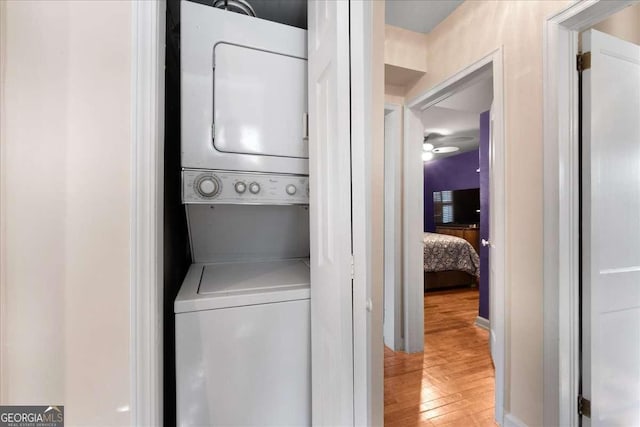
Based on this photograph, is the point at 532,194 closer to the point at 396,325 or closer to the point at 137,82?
the point at 396,325

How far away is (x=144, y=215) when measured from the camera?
60 cm

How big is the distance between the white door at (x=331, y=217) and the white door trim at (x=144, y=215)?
437 millimetres

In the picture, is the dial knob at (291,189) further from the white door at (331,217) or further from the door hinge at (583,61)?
the door hinge at (583,61)

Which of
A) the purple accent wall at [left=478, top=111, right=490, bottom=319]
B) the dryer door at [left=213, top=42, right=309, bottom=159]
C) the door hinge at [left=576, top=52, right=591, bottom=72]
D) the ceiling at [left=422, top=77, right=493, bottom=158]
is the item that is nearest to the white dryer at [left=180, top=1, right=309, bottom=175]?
the dryer door at [left=213, top=42, right=309, bottom=159]

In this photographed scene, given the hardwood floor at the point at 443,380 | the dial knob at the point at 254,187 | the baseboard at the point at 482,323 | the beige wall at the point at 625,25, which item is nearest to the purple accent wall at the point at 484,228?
the baseboard at the point at 482,323

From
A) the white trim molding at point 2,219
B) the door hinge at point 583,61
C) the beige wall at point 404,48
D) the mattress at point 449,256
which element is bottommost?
the mattress at point 449,256

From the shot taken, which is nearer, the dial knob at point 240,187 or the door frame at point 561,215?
the dial knob at point 240,187

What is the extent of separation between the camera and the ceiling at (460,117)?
8.61ft

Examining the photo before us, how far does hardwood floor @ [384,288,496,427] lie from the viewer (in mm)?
1565

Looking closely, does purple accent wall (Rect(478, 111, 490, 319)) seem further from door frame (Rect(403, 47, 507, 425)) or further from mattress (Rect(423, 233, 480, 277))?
mattress (Rect(423, 233, 480, 277))

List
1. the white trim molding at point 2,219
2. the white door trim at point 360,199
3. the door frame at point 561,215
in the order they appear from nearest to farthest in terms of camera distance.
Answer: the white trim molding at point 2,219 → the white door trim at point 360,199 → the door frame at point 561,215

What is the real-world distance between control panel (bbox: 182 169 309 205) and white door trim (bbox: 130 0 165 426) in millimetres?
397

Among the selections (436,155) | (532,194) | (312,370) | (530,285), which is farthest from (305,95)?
(436,155)

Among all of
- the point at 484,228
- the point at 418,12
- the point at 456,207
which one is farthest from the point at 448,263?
the point at 418,12
